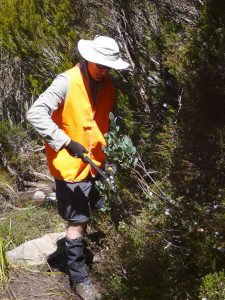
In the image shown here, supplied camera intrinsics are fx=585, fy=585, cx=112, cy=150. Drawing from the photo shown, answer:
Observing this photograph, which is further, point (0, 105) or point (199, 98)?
point (0, 105)

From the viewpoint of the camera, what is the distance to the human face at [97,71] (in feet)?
14.0

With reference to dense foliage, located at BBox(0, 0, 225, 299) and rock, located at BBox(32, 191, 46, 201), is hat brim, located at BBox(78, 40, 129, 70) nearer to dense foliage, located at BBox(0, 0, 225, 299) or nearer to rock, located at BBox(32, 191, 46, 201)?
dense foliage, located at BBox(0, 0, 225, 299)

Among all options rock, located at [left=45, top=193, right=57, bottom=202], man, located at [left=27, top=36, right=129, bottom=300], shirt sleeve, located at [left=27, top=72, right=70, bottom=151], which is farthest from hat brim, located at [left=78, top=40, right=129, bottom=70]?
rock, located at [left=45, top=193, right=57, bottom=202]

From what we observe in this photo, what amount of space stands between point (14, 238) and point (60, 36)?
2081 millimetres

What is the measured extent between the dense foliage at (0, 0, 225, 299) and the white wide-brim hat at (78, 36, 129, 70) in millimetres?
383

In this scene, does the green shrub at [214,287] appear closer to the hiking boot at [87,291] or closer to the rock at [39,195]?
the hiking boot at [87,291]

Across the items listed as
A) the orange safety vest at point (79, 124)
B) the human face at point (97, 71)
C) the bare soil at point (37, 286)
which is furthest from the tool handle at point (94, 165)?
the bare soil at point (37, 286)

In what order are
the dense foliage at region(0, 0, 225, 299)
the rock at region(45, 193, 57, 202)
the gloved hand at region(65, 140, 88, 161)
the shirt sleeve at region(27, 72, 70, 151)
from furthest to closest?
the rock at region(45, 193, 57, 202) < the gloved hand at region(65, 140, 88, 161) < the shirt sleeve at region(27, 72, 70, 151) < the dense foliage at region(0, 0, 225, 299)

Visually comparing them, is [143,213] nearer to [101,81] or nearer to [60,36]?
[101,81]

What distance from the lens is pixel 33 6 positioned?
20.6 ft

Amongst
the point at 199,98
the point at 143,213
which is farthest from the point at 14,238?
the point at 199,98

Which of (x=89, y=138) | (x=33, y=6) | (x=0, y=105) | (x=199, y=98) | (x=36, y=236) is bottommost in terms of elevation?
(x=36, y=236)

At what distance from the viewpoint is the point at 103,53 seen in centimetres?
421

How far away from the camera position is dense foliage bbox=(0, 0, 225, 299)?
135 inches
